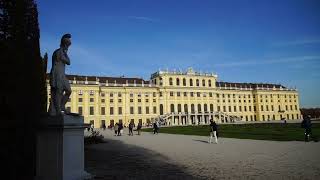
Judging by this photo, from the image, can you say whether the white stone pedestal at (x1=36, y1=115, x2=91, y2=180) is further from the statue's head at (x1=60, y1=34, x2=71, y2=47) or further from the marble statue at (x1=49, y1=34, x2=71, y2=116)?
the statue's head at (x1=60, y1=34, x2=71, y2=47)

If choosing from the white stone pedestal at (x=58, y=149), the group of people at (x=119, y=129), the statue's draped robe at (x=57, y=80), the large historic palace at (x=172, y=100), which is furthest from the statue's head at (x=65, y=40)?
the large historic palace at (x=172, y=100)

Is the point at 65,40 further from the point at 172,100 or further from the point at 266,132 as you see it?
the point at 172,100

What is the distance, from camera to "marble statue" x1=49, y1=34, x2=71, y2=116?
8938 millimetres

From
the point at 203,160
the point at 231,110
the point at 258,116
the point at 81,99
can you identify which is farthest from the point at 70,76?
the point at 203,160

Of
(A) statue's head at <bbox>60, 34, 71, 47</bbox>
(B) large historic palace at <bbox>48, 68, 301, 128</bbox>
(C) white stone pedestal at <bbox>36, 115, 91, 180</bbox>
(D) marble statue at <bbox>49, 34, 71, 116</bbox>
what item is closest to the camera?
(C) white stone pedestal at <bbox>36, 115, 91, 180</bbox>

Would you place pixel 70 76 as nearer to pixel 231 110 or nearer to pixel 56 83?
pixel 231 110

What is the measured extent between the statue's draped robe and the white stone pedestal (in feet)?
1.44

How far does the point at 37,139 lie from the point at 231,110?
95637 millimetres

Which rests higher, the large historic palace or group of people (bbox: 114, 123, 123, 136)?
the large historic palace

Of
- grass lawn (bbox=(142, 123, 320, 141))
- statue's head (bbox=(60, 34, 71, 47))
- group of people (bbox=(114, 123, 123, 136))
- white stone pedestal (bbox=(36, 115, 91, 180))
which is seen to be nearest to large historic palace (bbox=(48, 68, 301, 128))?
group of people (bbox=(114, 123, 123, 136))

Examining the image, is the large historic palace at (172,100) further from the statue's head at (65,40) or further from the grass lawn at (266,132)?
the statue's head at (65,40)

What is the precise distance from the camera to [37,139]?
874cm

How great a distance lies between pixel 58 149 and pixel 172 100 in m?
81.0

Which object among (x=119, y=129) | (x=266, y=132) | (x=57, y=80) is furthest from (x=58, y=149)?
(x=119, y=129)
